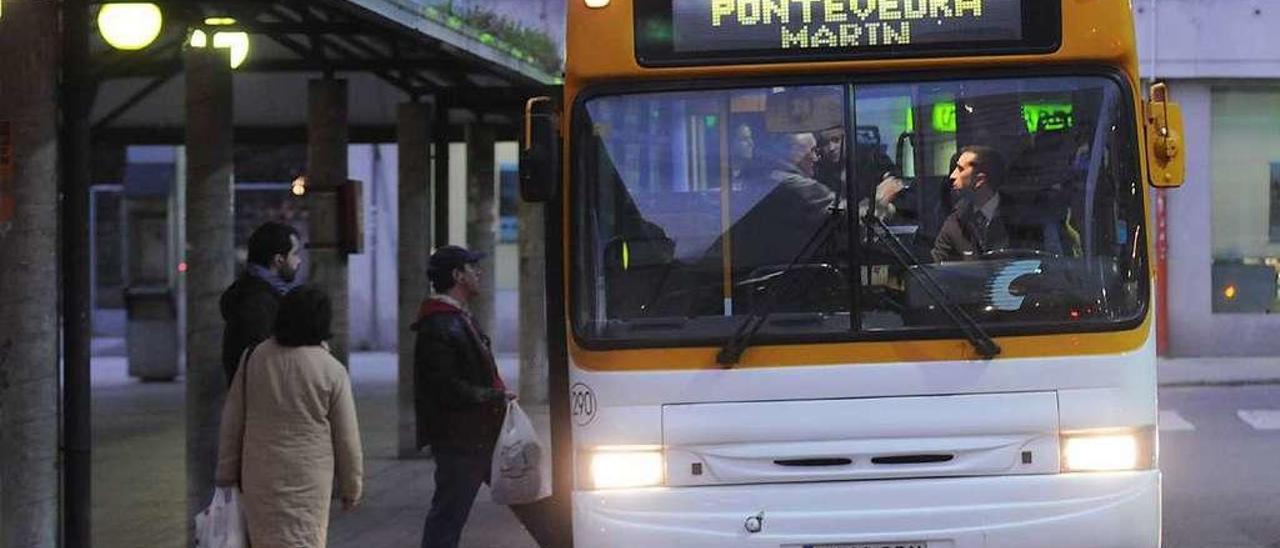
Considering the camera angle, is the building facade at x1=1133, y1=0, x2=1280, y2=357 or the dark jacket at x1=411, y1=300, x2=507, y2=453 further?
the building facade at x1=1133, y1=0, x2=1280, y2=357

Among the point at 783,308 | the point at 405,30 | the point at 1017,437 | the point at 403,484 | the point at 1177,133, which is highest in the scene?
the point at 405,30

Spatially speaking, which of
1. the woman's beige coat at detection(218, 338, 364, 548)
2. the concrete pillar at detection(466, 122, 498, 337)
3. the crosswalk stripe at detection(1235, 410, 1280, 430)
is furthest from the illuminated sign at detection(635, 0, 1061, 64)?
the concrete pillar at detection(466, 122, 498, 337)

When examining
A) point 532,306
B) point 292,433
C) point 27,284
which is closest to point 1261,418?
point 532,306

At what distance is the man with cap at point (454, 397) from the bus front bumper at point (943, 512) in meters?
1.80

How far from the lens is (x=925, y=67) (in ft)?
22.5

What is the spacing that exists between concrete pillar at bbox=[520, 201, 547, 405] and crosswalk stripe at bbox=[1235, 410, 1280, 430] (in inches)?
280

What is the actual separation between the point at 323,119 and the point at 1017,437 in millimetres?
8134

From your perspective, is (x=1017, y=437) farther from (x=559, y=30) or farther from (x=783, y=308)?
(x=559, y=30)

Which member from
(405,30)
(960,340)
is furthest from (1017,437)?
(405,30)

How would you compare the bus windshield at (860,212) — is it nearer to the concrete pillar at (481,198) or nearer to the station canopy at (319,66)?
the station canopy at (319,66)

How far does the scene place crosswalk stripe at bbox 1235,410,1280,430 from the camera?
15986mm

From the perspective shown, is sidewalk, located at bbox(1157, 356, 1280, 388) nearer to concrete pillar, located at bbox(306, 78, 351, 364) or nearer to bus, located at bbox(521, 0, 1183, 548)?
concrete pillar, located at bbox(306, 78, 351, 364)

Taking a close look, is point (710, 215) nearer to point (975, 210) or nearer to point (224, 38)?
point (975, 210)

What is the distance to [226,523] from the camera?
6480 millimetres
